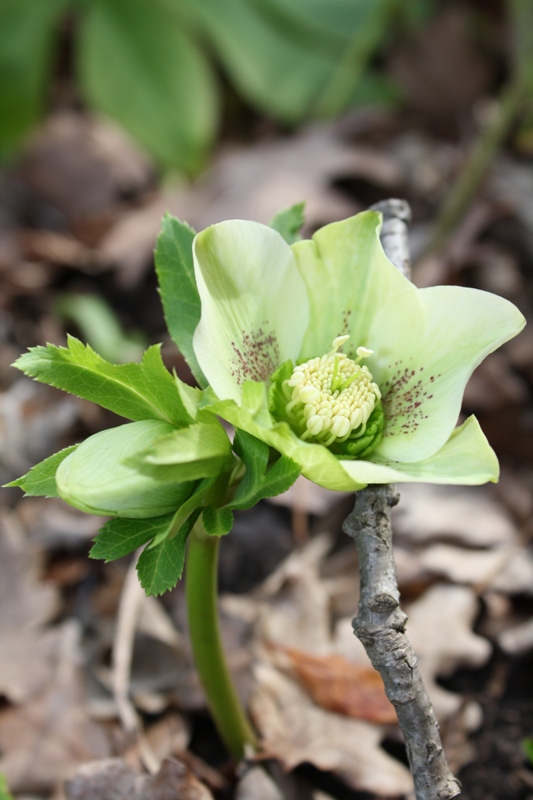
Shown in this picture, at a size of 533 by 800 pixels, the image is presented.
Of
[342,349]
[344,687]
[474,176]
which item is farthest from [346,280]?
[474,176]

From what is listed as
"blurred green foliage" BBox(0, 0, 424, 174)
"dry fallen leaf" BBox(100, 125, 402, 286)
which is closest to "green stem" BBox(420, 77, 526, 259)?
"dry fallen leaf" BBox(100, 125, 402, 286)

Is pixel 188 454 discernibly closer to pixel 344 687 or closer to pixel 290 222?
pixel 290 222

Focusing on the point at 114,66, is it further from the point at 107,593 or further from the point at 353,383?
the point at 353,383

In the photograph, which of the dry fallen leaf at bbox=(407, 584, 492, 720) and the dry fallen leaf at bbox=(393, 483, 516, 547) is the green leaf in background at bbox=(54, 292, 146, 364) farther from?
the dry fallen leaf at bbox=(407, 584, 492, 720)

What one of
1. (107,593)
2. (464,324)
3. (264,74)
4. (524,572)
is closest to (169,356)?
(107,593)

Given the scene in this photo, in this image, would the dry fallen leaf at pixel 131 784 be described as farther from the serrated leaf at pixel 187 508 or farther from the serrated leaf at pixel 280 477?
the serrated leaf at pixel 280 477
